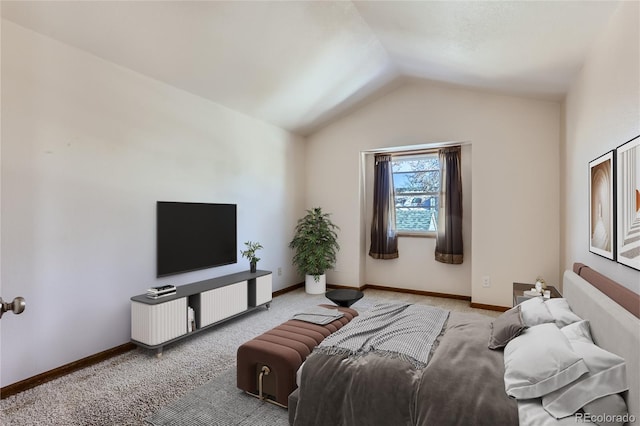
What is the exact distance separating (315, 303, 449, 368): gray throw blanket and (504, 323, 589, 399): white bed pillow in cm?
45

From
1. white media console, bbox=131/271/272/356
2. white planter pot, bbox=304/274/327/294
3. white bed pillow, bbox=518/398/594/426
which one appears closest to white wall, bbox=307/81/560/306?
white planter pot, bbox=304/274/327/294

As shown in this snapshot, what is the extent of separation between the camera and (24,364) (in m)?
2.53

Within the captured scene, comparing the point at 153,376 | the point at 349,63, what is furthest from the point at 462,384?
the point at 349,63

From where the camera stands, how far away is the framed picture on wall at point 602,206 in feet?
7.02

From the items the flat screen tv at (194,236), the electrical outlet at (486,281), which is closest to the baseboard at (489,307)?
the electrical outlet at (486,281)

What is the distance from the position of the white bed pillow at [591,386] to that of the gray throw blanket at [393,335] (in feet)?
2.03

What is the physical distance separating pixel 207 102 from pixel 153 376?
3142 millimetres

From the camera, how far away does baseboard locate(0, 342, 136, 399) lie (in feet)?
8.03

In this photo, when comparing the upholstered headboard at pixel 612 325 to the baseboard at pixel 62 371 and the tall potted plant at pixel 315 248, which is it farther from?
the baseboard at pixel 62 371

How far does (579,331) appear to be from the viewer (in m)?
1.80

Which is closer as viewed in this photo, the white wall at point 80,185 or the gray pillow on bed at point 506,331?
the gray pillow on bed at point 506,331

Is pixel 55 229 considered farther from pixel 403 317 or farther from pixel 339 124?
pixel 339 124

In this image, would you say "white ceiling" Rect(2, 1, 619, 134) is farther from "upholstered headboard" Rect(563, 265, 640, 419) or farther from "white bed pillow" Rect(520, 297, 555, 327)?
"white bed pillow" Rect(520, 297, 555, 327)

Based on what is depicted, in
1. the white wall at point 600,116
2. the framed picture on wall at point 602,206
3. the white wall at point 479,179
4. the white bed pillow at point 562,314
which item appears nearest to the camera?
the white wall at point 600,116
